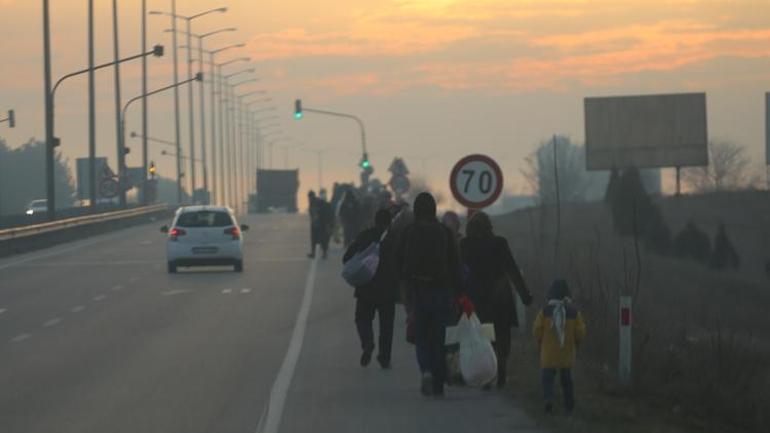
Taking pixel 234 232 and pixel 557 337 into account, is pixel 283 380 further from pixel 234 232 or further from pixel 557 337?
pixel 234 232

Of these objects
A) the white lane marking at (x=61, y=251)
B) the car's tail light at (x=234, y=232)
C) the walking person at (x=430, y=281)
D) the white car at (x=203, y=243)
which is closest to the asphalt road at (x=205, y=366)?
the walking person at (x=430, y=281)

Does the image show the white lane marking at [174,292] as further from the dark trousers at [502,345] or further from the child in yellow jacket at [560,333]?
the child in yellow jacket at [560,333]

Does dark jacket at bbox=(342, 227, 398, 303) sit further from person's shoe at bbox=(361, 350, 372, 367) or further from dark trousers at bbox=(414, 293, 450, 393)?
dark trousers at bbox=(414, 293, 450, 393)

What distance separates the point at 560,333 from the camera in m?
13.9

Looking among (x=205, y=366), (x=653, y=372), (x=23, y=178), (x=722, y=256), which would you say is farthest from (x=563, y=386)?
(x=23, y=178)

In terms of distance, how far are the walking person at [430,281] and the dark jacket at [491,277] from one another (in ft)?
1.63

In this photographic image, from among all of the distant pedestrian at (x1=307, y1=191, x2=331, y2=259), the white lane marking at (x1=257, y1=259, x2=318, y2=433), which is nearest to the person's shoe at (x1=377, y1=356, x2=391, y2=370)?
the white lane marking at (x1=257, y1=259, x2=318, y2=433)

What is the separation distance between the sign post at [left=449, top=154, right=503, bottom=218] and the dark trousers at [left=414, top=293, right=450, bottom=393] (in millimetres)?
5220

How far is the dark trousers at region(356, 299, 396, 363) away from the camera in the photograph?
59.7 ft

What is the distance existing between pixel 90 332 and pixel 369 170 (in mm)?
60288

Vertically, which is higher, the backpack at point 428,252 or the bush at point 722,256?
the backpack at point 428,252

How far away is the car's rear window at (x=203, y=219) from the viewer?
1582 inches

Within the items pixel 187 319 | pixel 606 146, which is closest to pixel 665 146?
pixel 606 146

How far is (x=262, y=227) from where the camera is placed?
7388cm
